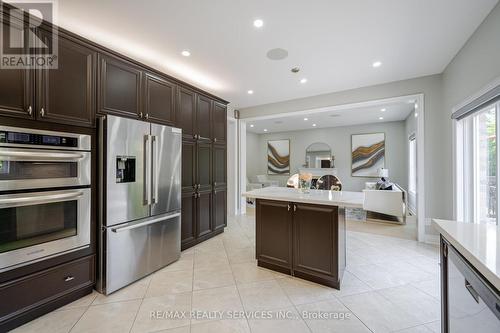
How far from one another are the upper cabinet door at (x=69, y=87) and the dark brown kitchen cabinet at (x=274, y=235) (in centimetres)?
208

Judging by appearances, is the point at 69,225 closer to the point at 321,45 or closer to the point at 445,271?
the point at 445,271

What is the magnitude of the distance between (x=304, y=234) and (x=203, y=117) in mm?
2423

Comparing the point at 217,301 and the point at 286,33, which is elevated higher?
the point at 286,33

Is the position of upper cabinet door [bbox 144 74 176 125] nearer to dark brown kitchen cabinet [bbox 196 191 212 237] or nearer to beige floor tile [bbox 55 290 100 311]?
dark brown kitchen cabinet [bbox 196 191 212 237]

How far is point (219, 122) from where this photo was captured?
12.9 feet

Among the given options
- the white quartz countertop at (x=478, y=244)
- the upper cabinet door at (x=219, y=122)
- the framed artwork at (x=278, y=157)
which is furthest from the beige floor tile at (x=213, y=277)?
the framed artwork at (x=278, y=157)

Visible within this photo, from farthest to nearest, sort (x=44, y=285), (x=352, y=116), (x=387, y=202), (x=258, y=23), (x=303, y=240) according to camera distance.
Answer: (x=352, y=116) < (x=387, y=202) < (x=303, y=240) < (x=258, y=23) < (x=44, y=285)

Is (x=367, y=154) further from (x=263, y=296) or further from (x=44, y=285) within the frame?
(x=44, y=285)

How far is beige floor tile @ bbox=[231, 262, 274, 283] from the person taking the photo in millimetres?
2379

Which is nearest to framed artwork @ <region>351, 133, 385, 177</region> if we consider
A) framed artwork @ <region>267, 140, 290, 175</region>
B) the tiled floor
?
framed artwork @ <region>267, 140, 290, 175</region>

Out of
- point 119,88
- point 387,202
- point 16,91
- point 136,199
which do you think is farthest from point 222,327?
point 387,202

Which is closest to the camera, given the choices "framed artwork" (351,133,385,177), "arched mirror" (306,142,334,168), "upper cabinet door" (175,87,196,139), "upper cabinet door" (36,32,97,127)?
"upper cabinet door" (36,32,97,127)

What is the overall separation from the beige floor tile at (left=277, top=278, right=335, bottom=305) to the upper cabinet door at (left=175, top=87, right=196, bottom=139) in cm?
241

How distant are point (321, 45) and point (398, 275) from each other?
294 cm
